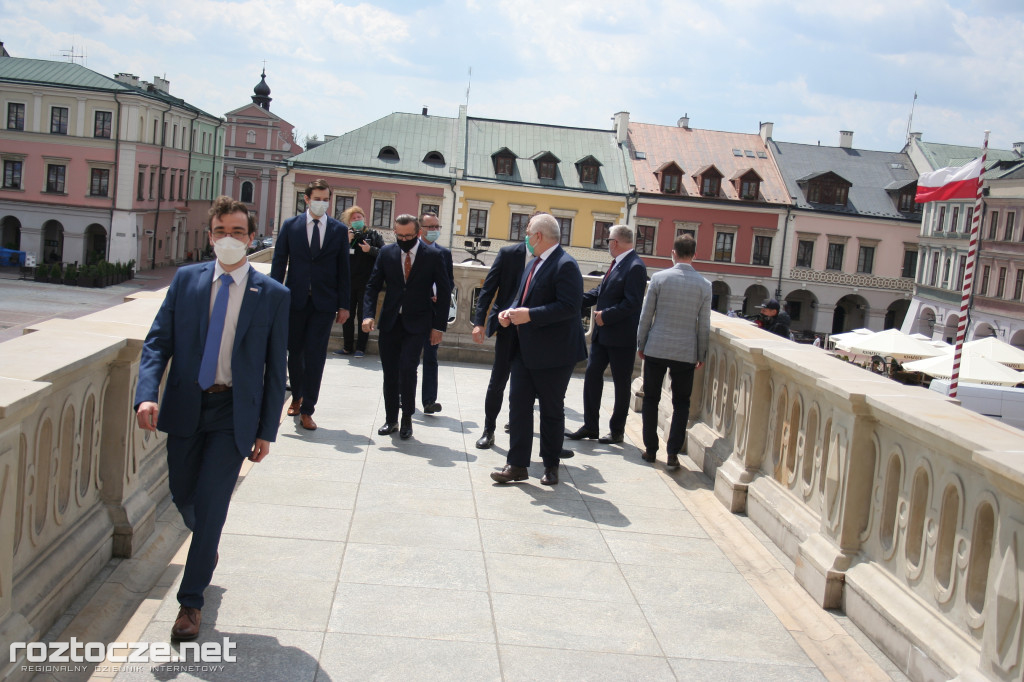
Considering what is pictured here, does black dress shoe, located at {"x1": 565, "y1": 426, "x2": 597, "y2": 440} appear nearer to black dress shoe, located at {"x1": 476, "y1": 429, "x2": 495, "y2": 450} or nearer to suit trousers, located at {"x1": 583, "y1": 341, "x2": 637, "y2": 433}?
suit trousers, located at {"x1": 583, "y1": 341, "x2": 637, "y2": 433}

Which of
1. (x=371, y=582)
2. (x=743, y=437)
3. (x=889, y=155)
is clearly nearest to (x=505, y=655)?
(x=371, y=582)

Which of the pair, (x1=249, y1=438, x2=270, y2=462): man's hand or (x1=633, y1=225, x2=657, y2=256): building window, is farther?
(x1=633, y1=225, x2=657, y2=256): building window

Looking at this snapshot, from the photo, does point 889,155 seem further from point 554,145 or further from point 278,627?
point 278,627

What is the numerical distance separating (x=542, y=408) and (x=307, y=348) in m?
2.13

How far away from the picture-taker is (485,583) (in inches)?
195

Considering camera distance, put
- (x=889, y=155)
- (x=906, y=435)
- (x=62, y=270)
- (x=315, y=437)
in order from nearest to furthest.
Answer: (x=906, y=435) → (x=315, y=437) → (x=62, y=270) → (x=889, y=155)

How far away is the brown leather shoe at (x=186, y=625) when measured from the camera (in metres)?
4.00

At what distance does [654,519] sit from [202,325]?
3392mm

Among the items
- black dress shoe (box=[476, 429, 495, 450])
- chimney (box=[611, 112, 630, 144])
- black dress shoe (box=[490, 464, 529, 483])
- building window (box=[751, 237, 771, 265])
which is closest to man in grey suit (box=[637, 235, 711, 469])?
black dress shoe (box=[476, 429, 495, 450])

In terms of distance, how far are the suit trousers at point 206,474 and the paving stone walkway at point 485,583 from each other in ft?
1.02

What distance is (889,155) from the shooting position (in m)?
64.3

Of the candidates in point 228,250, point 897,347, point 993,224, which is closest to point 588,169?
point 993,224

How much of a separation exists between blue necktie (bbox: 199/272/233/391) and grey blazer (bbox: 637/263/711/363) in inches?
168

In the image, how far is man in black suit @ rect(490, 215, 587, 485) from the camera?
6.97m
